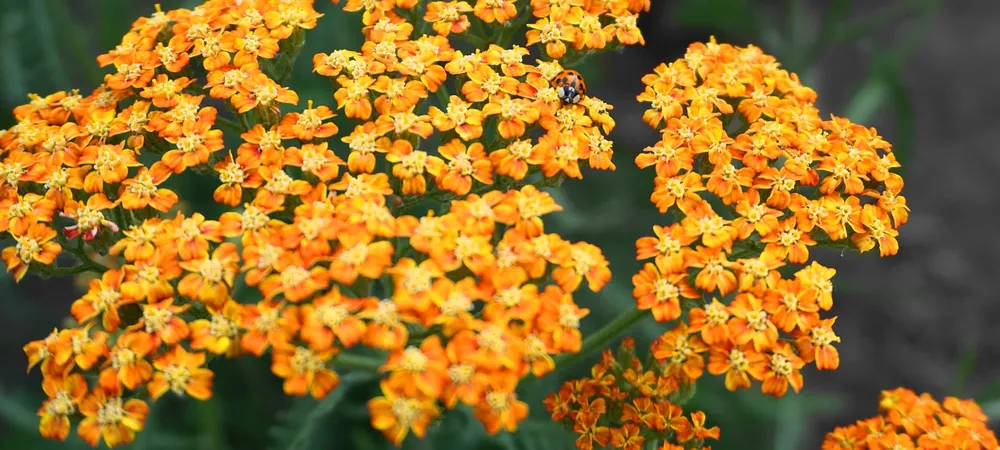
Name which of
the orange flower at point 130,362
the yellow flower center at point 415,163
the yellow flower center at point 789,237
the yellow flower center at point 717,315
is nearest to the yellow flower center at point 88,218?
the orange flower at point 130,362

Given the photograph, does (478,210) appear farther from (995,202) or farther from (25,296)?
(995,202)

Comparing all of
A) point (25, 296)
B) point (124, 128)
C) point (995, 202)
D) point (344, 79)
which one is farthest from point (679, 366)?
point (995, 202)

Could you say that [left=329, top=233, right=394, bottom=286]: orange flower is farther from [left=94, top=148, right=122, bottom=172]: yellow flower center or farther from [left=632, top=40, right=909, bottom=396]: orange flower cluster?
[left=94, top=148, right=122, bottom=172]: yellow flower center

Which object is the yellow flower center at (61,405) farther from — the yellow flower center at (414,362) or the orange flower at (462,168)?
the orange flower at (462,168)

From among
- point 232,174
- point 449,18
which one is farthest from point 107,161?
point 449,18

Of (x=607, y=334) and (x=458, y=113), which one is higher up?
(x=458, y=113)

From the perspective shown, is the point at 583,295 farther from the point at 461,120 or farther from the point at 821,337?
the point at 821,337

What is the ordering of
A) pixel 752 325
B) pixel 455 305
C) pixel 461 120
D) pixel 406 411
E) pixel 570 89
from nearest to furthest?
pixel 406 411 → pixel 455 305 → pixel 752 325 → pixel 461 120 → pixel 570 89
